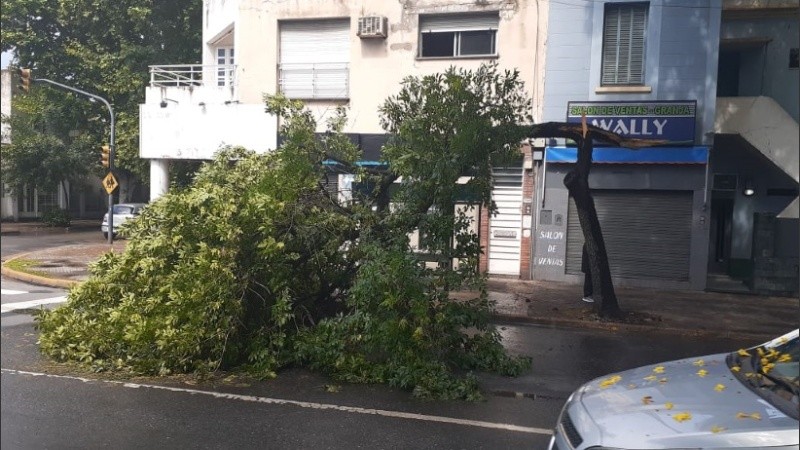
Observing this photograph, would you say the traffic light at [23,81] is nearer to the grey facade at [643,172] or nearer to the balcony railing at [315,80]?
the balcony railing at [315,80]

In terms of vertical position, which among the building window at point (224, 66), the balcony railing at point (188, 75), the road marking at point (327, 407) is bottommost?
the road marking at point (327, 407)

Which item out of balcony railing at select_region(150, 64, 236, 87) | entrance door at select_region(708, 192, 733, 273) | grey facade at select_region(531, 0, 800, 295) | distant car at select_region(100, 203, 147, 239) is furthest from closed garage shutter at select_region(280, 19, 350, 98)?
entrance door at select_region(708, 192, 733, 273)

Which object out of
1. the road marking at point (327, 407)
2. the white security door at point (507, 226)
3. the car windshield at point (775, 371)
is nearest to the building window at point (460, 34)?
the white security door at point (507, 226)

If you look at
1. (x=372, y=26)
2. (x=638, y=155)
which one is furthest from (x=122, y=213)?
(x=638, y=155)

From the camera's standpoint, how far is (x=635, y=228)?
1513 cm

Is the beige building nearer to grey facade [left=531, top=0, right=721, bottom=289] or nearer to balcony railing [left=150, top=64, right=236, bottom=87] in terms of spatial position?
grey facade [left=531, top=0, right=721, bottom=289]

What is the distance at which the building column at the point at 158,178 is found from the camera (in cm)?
778

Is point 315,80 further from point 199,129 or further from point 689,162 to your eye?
point 689,162

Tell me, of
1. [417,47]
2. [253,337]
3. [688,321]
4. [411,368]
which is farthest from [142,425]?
[417,47]

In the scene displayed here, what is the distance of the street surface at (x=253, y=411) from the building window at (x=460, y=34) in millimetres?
10045

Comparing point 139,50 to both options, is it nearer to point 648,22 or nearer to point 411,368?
point 411,368

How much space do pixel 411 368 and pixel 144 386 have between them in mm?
2624

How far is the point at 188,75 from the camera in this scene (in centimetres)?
958

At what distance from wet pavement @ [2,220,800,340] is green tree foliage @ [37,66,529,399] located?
1425mm
